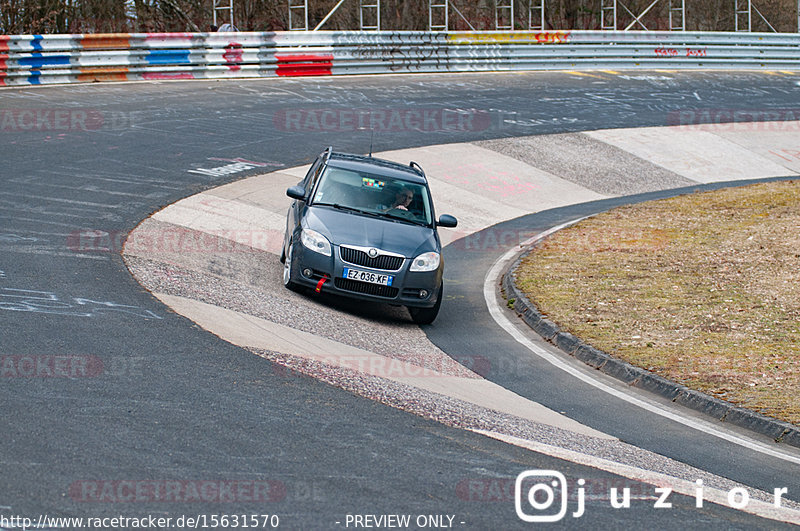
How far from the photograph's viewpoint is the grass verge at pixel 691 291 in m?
9.48

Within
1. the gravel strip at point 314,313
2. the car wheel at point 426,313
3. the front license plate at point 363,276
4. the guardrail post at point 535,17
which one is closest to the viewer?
the gravel strip at point 314,313

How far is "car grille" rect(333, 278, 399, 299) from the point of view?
36.6 feet

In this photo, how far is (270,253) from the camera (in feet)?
46.0

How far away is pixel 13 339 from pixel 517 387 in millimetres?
4709

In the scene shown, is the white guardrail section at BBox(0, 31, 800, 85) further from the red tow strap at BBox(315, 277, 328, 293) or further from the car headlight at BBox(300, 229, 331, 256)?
the red tow strap at BBox(315, 277, 328, 293)

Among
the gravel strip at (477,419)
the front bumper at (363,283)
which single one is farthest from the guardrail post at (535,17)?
the gravel strip at (477,419)

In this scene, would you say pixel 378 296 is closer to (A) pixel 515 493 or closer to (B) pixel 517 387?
(B) pixel 517 387

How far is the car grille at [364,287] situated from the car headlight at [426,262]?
381mm

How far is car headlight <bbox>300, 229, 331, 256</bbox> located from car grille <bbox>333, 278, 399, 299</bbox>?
0.38 meters

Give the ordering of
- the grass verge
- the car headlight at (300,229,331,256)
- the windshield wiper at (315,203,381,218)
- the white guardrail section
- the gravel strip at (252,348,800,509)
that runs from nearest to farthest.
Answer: the gravel strip at (252,348,800,509), the grass verge, the car headlight at (300,229,331,256), the windshield wiper at (315,203,381,218), the white guardrail section

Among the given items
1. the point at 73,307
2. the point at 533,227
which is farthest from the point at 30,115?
the point at 73,307

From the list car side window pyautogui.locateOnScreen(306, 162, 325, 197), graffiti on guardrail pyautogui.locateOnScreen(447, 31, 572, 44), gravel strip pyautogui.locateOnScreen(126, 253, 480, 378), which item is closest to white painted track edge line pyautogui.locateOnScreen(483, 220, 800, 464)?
gravel strip pyautogui.locateOnScreen(126, 253, 480, 378)

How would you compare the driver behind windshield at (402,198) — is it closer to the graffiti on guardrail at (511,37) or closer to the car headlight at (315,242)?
the car headlight at (315,242)

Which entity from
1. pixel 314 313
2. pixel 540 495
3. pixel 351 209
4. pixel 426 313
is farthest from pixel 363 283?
pixel 540 495
